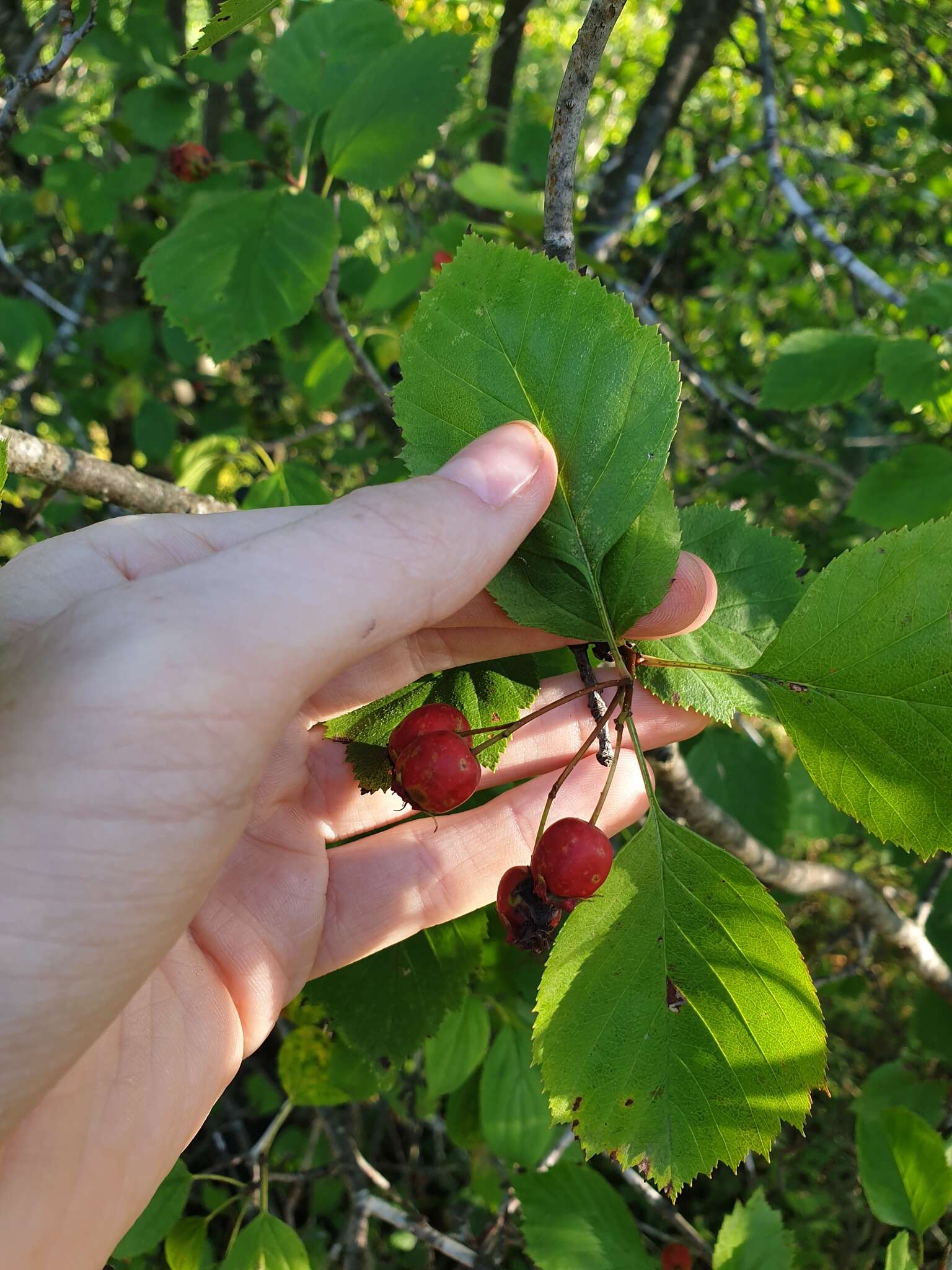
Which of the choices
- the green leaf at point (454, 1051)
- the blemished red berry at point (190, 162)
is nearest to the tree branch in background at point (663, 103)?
the blemished red berry at point (190, 162)

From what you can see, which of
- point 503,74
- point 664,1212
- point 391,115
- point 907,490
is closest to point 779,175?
point 907,490

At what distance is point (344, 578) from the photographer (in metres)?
1.19

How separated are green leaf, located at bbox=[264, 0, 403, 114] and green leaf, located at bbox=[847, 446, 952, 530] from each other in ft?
6.94

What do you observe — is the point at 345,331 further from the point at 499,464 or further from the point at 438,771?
the point at 438,771

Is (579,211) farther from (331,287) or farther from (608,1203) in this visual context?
(608,1203)

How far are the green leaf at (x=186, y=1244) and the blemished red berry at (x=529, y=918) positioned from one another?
138 cm

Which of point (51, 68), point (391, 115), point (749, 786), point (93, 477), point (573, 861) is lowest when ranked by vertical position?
point (749, 786)

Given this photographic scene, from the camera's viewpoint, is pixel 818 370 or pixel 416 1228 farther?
pixel 818 370

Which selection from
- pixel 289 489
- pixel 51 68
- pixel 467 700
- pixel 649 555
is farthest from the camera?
pixel 289 489

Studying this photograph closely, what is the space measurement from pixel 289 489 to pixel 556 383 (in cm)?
155

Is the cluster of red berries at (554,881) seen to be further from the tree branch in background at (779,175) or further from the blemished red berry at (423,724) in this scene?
the tree branch in background at (779,175)

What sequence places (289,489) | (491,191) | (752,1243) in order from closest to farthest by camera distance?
1. (752,1243)
2. (289,489)
3. (491,191)

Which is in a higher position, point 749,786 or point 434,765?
point 434,765

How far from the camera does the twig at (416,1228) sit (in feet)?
6.91
